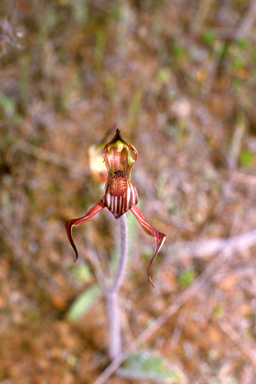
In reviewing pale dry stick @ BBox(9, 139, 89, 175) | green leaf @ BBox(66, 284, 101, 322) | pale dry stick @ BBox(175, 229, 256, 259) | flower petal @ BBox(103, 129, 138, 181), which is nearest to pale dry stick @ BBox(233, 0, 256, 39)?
pale dry stick @ BBox(175, 229, 256, 259)

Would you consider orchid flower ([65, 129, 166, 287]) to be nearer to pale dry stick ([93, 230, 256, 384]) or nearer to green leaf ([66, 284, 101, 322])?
green leaf ([66, 284, 101, 322])

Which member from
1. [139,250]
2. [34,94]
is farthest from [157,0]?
[139,250]

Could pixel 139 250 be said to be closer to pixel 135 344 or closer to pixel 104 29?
pixel 135 344

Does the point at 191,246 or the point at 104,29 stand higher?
the point at 104,29

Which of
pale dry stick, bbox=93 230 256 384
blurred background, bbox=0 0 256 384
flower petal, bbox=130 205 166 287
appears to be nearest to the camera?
flower petal, bbox=130 205 166 287

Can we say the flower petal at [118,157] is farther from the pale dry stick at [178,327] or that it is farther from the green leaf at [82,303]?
the pale dry stick at [178,327]

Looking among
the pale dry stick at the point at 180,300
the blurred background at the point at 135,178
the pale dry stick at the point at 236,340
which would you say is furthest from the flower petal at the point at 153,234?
the pale dry stick at the point at 236,340

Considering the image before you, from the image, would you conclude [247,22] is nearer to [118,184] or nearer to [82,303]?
[118,184]
